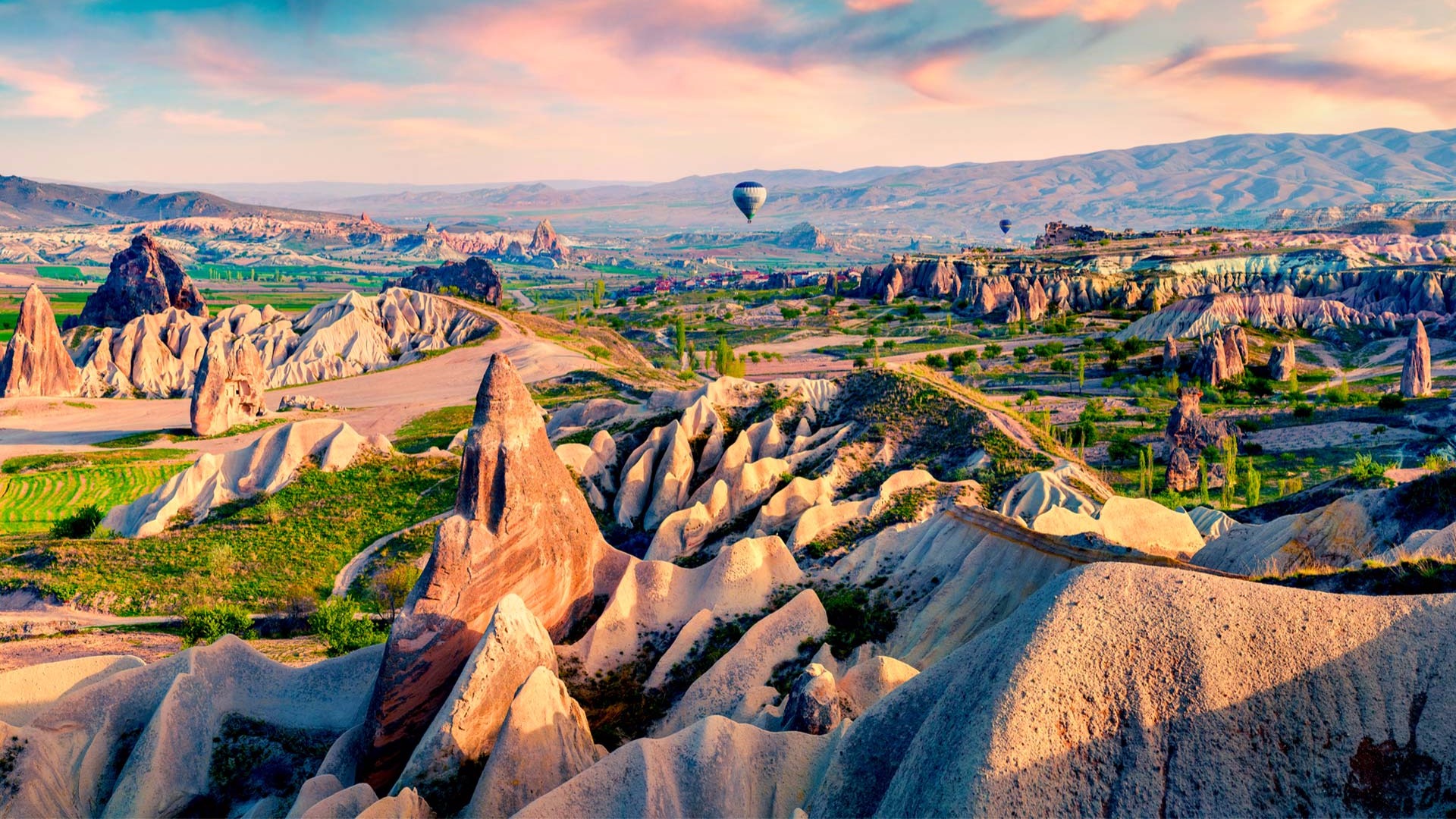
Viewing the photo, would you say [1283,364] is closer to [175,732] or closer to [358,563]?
[358,563]

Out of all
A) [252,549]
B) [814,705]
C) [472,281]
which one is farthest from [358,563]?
[472,281]

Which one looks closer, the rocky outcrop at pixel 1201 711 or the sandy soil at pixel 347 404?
the rocky outcrop at pixel 1201 711

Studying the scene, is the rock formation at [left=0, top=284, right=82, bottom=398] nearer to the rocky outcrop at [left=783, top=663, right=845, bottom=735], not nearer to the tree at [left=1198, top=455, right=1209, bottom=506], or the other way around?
the rocky outcrop at [left=783, top=663, right=845, bottom=735]

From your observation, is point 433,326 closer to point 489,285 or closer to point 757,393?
point 489,285

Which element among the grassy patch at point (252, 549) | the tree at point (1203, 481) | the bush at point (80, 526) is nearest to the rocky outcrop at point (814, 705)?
the grassy patch at point (252, 549)

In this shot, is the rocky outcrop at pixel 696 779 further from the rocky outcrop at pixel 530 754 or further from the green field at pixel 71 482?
the green field at pixel 71 482
